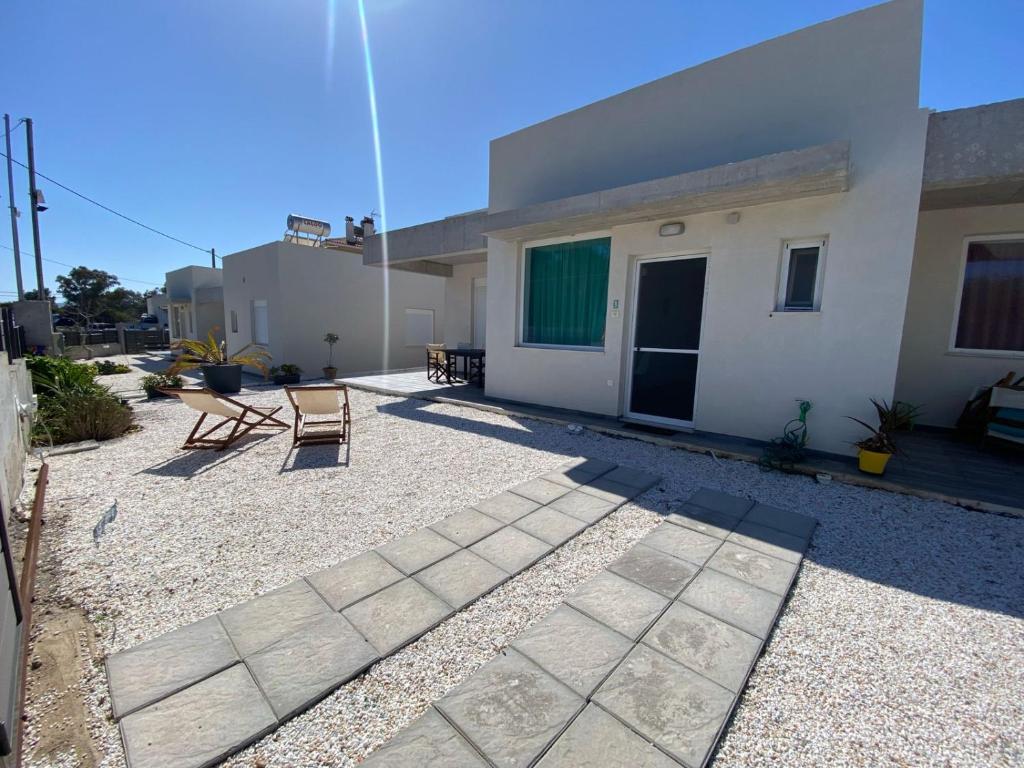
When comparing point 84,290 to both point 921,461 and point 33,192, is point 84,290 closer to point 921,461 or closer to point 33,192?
point 33,192

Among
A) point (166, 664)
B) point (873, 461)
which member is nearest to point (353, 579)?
point (166, 664)

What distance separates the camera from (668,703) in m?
1.70

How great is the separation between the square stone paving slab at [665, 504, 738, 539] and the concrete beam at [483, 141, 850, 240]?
3.50 metres

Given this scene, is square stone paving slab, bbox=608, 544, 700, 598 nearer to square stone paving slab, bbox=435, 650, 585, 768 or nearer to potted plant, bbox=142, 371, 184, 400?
square stone paving slab, bbox=435, 650, 585, 768

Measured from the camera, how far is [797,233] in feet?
15.7

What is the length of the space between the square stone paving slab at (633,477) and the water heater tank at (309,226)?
14896mm

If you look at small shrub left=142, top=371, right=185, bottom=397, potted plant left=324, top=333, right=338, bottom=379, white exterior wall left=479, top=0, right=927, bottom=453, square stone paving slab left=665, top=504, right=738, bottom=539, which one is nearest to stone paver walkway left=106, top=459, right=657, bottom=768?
square stone paving slab left=665, top=504, right=738, bottom=539

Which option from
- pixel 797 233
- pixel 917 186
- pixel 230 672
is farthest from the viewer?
pixel 797 233

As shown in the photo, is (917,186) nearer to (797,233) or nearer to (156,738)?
(797,233)

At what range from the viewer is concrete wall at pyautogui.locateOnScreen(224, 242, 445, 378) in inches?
493

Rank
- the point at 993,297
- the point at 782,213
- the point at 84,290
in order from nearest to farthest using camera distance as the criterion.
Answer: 1. the point at 782,213
2. the point at 993,297
3. the point at 84,290

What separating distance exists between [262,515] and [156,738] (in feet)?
6.65

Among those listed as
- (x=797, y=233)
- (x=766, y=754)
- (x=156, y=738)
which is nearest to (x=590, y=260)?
(x=797, y=233)

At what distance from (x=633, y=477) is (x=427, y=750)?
3239 mm
